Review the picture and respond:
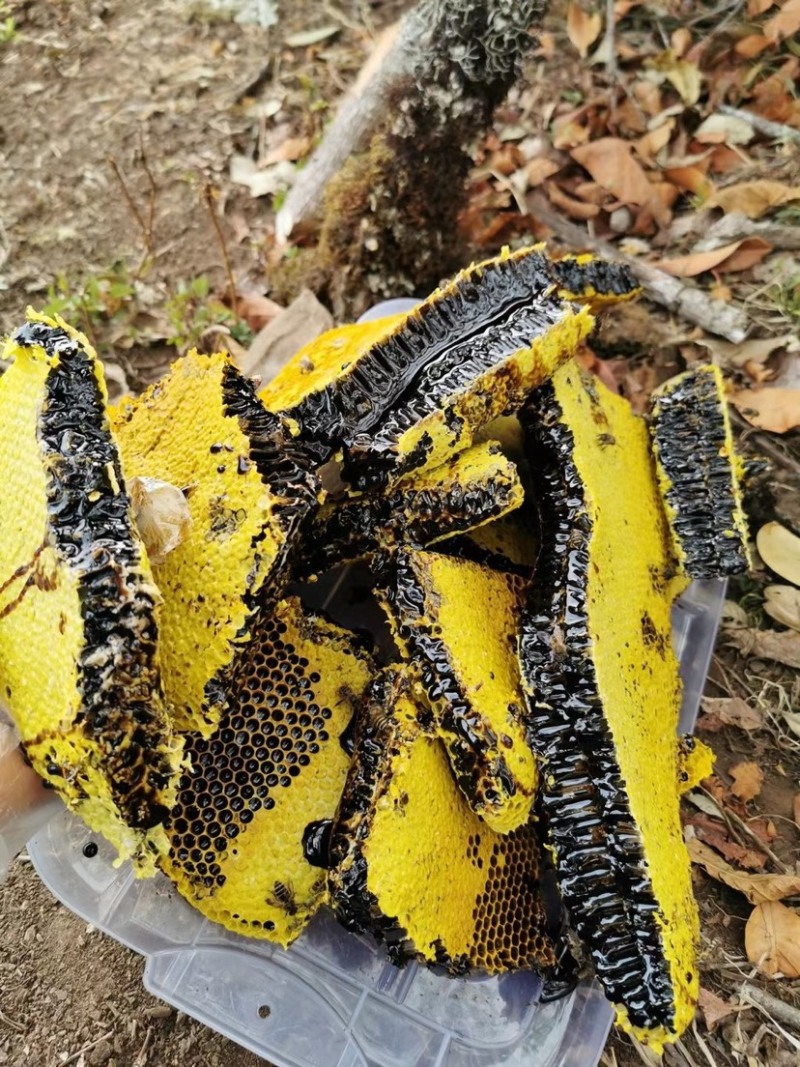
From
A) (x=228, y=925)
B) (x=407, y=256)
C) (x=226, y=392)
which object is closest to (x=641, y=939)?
(x=228, y=925)

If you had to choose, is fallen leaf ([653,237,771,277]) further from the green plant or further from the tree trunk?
the green plant

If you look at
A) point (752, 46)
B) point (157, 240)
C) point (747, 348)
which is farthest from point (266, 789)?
point (752, 46)

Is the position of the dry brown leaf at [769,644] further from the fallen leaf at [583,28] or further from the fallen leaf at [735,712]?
the fallen leaf at [583,28]

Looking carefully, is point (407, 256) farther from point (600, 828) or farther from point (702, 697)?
point (600, 828)

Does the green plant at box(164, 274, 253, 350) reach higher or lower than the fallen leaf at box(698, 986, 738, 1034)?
higher

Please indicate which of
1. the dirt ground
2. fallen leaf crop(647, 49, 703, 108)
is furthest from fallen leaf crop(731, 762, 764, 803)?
fallen leaf crop(647, 49, 703, 108)

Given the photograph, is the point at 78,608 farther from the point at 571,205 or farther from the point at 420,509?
the point at 571,205
